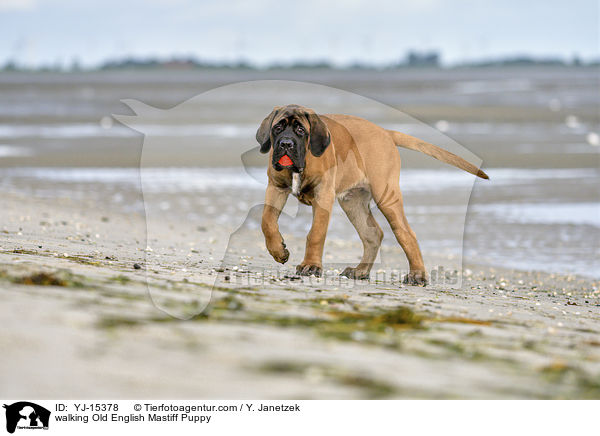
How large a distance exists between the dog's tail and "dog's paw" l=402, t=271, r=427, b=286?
3.46 feet

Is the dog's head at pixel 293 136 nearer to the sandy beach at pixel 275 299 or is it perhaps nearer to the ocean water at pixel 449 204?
the sandy beach at pixel 275 299

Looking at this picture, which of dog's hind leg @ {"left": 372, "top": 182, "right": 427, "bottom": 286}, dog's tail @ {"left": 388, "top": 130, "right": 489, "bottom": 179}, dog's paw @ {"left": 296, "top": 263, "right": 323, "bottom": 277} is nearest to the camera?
dog's paw @ {"left": 296, "top": 263, "right": 323, "bottom": 277}

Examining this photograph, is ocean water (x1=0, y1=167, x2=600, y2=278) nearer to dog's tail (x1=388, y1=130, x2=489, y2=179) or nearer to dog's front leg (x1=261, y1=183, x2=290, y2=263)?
dog's front leg (x1=261, y1=183, x2=290, y2=263)

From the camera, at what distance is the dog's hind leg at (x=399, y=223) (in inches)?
296

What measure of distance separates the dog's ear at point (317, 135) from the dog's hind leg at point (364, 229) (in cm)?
126

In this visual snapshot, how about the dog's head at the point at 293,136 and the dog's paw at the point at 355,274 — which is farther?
the dog's paw at the point at 355,274

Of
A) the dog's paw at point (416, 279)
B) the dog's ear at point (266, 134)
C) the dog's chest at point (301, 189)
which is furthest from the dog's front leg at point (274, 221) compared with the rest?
the dog's paw at point (416, 279)

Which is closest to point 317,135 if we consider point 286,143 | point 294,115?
point 294,115
